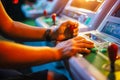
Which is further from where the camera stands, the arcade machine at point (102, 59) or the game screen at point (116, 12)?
the game screen at point (116, 12)

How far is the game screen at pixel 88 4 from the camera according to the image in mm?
1576

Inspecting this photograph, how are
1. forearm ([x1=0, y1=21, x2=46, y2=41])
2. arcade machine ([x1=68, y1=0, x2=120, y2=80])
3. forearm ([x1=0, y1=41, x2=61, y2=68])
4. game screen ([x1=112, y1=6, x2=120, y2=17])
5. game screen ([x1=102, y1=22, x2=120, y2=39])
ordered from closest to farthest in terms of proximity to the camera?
1. arcade machine ([x1=68, y1=0, x2=120, y2=80])
2. forearm ([x1=0, y1=41, x2=61, y2=68])
3. game screen ([x1=102, y1=22, x2=120, y2=39])
4. game screen ([x1=112, y1=6, x2=120, y2=17])
5. forearm ([x1=0, y1=21, x2=46, y2=41])

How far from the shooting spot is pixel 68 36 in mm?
1282

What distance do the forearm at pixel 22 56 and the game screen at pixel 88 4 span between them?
0.73 meters

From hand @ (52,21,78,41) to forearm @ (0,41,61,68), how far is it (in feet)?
1.01

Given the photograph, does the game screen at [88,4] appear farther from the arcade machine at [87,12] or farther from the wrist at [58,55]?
the wrist at [58,55]

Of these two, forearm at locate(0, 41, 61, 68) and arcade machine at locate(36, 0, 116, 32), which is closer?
forearm at locate(0, 41, 61, 68)

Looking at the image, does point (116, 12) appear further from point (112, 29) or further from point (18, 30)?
point (18, 30)

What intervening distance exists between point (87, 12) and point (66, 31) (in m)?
0.40

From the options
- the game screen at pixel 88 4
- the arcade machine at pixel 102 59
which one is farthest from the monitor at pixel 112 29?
the game screen at pixel 88 4

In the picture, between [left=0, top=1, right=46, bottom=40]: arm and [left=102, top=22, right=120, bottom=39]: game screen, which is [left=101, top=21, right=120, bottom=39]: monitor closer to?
[left=102, top=22, right=120, bottom=39]: game screen

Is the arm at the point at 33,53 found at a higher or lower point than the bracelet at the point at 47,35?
higher

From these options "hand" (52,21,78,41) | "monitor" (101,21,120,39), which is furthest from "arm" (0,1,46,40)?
"monitor" (101,21,120,39)

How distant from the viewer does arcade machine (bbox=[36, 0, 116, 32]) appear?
1.45 m
